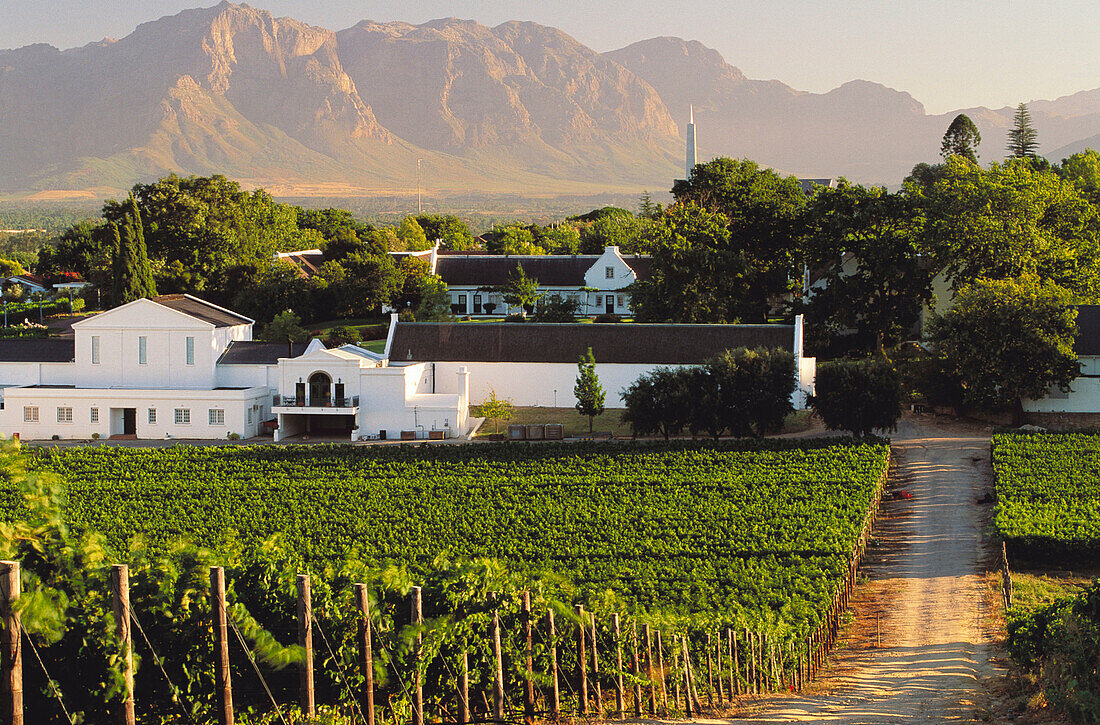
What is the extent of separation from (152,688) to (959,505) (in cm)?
3549

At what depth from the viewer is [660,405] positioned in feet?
176

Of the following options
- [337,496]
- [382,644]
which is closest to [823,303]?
[337,496]

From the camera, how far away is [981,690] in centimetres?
2347

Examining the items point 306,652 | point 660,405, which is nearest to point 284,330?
point 660,405

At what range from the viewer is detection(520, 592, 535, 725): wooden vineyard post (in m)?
18.4

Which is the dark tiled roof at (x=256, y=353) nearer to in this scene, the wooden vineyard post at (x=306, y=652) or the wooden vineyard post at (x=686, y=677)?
the wooden vineyard post at (x=686, y=677)

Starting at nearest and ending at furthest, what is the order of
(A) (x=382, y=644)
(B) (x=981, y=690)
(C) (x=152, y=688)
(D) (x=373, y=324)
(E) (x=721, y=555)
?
1. (C) (x=152, y=688)
2. (A) (x=382, y=644)
3. (B) (x=981, y=690)
4. (E) (x=721, y=555)
5. (D) (x=373, y=324)

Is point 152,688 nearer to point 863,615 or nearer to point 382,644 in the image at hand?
point 382,644

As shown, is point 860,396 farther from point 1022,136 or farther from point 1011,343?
point 1022,136

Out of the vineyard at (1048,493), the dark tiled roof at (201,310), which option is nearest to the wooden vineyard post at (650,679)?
the vineyard at (1048,493)

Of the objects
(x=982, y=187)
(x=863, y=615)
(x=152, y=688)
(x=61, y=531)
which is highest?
(x=982, y=187)

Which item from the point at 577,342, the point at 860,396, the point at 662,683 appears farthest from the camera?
the point at 577,342

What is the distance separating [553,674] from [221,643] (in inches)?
259

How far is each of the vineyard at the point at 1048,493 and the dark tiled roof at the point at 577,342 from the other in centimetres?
1484
